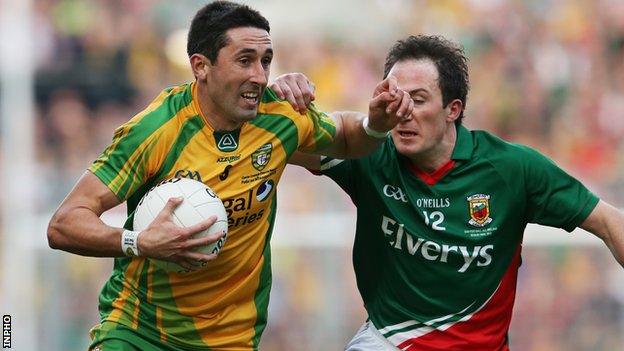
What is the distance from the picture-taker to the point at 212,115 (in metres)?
6.43

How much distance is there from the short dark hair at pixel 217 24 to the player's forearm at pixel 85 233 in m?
1.12

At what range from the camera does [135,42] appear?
13805mm

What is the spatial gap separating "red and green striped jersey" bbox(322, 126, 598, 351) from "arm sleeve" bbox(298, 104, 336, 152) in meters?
0.26

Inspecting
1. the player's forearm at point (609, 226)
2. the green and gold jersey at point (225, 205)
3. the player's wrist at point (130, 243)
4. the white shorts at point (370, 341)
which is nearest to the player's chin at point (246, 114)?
the green and gold jersey at point (225, 205)

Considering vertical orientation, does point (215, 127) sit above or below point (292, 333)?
above

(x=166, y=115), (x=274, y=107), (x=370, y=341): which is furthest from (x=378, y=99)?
(x=370, y=341)

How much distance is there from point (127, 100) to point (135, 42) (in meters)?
0.87

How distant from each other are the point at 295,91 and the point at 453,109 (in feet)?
3.30

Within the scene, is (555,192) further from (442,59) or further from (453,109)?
(442,59)

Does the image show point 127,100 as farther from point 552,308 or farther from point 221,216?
point 221,216

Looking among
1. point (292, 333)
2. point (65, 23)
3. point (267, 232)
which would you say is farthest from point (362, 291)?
point (65, 23)

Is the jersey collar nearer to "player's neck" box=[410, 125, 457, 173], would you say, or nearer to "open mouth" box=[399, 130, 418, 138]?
"player's neck" box=[410, 125, 457, 173]

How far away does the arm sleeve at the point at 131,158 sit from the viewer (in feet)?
19.9

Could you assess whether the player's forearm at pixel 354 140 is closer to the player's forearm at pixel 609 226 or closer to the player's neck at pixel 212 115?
the player's neck at pixel 212 115
